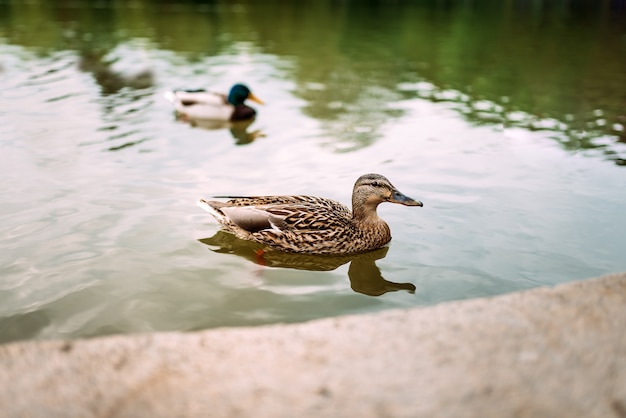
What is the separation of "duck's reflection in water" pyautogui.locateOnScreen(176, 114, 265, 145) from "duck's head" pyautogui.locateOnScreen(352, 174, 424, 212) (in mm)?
4856

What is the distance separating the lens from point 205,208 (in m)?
7.01

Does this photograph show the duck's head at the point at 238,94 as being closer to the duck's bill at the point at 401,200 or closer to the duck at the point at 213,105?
the duck at the point at 213,105

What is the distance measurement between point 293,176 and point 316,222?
2305mm

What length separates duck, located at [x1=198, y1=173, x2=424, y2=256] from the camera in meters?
6.68

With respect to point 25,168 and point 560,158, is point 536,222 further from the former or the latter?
point 25,168

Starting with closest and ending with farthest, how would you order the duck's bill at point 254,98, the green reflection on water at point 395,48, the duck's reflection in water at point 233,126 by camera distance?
the duck's reflection in water at point 233,126, the green reflection on water at point 395,48, the duck's bill at point 254,98

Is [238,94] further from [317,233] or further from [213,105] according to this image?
[317,233]

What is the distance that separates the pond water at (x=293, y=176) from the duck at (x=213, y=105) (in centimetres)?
39

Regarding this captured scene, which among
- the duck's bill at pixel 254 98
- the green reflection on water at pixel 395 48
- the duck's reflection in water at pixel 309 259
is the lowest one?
the green reflection on water at pixel 395 48

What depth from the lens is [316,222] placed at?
6707 mm

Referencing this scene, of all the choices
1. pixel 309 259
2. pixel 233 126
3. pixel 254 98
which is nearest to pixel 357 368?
pixel 309 259

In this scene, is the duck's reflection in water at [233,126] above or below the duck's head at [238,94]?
below

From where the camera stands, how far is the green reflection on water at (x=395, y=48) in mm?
12906

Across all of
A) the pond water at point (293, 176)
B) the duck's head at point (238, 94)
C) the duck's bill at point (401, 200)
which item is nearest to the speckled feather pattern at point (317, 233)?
the pond water at point (293, 176)
